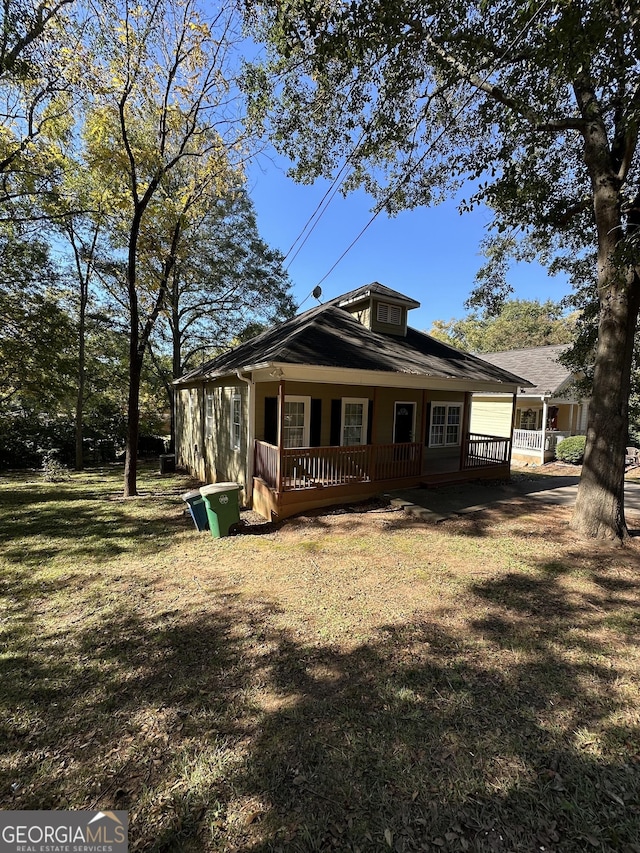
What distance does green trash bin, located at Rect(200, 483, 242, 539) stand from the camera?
6.58 metres

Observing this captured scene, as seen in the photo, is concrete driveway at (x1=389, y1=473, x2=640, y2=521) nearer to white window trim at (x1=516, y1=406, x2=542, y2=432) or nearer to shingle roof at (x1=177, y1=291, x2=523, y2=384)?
shingle roof at (x1=177, y1=291, x2=523, y2=384)

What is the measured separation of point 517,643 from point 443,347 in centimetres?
1031

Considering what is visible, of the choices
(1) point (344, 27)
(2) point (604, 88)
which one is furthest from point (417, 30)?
(2) point (604, 88)

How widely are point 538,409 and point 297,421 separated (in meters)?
→ 14.6

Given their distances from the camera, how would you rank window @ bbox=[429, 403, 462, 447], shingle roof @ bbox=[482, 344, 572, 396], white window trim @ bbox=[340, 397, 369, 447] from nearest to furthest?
white window trim @ bbox=[340, 397, 369, 447]
window @ bbox=[429, 403, 462, 447]
shingle roof @ bbox=[482, 344, 572, 396]

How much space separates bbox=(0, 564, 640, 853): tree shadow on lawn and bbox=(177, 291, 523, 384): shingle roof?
16.1 feet

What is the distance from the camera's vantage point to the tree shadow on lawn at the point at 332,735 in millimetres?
2000

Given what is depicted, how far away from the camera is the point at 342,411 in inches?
402

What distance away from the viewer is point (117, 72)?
25.1ft

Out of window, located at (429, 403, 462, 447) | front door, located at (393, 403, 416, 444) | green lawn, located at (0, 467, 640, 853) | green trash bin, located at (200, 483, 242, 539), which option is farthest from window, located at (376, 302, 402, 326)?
green lawn, located at (0, 467, 640, 853)

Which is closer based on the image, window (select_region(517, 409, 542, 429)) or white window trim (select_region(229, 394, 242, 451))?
white window trim (select_region(229, 394, 242, 451))

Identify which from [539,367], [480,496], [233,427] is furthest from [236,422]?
[539,367]

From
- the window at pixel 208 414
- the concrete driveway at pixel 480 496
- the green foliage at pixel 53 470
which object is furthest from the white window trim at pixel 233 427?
the green foliage at pixel 53 470
